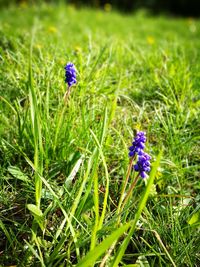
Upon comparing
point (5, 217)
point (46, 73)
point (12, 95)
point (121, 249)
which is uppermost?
point (46, 73)

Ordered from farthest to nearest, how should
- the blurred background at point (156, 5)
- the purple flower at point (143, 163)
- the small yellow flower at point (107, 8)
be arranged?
the blurred background at point (156, 5) < the small yellow flower at point (107, 8) < the purple flower at point (143, 163)

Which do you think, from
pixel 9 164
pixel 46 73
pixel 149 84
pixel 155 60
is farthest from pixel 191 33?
pixel 9 164

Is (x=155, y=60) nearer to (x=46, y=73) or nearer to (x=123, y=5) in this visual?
(x=46, y=73)

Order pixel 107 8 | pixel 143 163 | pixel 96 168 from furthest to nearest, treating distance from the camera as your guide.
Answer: pixel 107 8 → pixel 96 168 → pixel 143 163

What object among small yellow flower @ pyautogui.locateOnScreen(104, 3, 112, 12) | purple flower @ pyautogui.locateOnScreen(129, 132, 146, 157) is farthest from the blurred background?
purple flower @ pyautogui.locateOnScreen(129, 132, 146, 157)

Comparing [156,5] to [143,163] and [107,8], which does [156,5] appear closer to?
[107,8]

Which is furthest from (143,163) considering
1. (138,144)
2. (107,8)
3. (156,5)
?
(156,5)

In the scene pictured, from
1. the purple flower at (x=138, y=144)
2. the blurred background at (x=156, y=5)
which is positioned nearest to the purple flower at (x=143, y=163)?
the purple flower at (x=138, y=144)

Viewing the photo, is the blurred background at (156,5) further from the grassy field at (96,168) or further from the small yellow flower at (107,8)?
the grassy field at (96,168)
